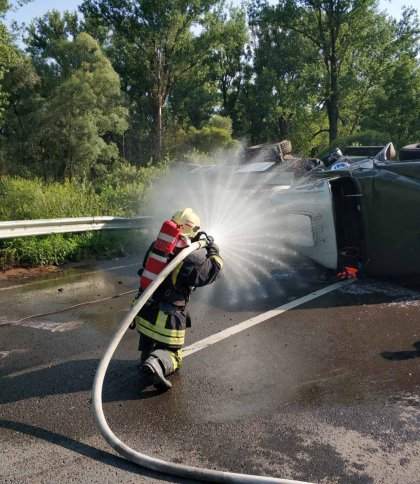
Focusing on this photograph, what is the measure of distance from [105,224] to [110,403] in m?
6.86

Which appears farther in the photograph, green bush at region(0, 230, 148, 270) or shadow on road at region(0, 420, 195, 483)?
green bush at region(0, 230, 148, 270)

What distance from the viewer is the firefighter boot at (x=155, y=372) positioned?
3.65 meters

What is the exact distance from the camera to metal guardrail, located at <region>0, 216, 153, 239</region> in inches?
324

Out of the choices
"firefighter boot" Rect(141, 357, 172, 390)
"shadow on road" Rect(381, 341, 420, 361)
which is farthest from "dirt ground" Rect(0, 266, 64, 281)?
"shadow on road" Rect(381, 341, 420, 361)

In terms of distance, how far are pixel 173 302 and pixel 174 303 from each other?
12 mm

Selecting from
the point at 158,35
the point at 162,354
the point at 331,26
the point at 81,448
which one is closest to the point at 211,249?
the point at 162,354

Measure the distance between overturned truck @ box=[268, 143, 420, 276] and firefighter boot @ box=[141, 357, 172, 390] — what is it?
12.6ft

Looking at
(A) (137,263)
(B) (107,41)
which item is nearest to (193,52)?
(B) (107,41)

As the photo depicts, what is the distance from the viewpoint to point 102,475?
107 inches

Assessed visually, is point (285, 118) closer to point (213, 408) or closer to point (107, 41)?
point (107, 41)

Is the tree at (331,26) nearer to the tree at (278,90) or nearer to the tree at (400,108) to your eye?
the tree at (278,90)

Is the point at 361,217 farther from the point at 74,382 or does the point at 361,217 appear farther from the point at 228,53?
the point at 228,53

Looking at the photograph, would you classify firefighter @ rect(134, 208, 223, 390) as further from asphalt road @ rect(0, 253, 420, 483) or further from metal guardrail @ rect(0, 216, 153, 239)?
metal guardrail @ rect(0, 216, 153, 239)

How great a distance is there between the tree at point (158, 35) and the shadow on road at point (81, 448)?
102 feet
